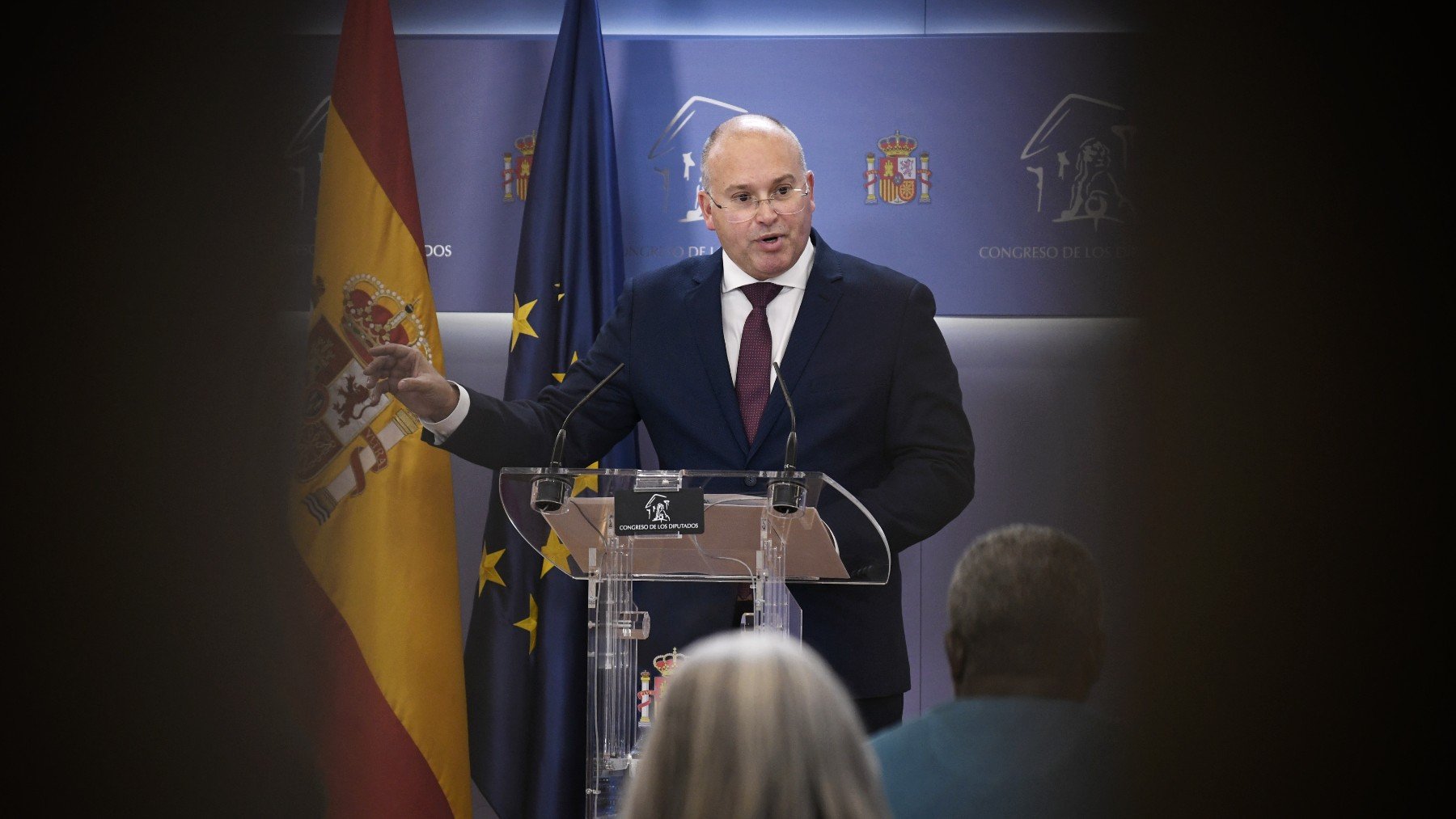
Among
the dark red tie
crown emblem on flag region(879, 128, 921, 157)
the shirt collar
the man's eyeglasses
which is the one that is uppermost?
crown emblem on flag region(879, 128, 921, 157)

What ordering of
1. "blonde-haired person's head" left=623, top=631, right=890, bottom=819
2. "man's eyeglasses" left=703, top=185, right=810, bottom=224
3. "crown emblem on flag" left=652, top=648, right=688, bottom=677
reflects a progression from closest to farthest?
"blonde-haired person's head" left=623, top=631, right=890, bottom=819, "crown emblem on flag" left=652, top=648, right=688, bottom=677, "man's eyeglasses" left=703, top=185, right=810, bottom=224

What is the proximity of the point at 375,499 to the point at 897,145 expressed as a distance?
2069 mm

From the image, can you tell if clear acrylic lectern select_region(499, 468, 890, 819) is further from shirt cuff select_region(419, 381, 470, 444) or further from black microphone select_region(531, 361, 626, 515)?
shirt cuff select_region(419, 381, 470, 444)

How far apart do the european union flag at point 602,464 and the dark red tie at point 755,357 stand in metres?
1.04

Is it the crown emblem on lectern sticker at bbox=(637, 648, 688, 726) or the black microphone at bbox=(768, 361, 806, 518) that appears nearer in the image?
the black microphone at bbox=(768, 361, 806, 518)

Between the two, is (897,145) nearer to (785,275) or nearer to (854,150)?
(854,150)

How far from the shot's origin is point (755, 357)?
3.15 metres

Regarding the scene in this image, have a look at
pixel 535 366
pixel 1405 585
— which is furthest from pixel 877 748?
pixel 535 366

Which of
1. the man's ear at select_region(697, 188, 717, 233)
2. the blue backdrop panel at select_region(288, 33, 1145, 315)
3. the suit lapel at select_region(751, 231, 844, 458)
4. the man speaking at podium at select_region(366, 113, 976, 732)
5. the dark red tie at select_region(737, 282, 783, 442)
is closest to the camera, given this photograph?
the man speaking at podium at select_region(366, 113, 976, 732)

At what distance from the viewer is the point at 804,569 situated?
8.04 feet

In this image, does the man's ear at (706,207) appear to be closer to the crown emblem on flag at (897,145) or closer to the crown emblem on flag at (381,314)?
the crown emblem on flag at (381,314)

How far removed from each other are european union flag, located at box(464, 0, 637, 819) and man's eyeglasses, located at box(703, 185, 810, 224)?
101 centimetres

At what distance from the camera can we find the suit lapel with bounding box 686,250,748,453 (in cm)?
305

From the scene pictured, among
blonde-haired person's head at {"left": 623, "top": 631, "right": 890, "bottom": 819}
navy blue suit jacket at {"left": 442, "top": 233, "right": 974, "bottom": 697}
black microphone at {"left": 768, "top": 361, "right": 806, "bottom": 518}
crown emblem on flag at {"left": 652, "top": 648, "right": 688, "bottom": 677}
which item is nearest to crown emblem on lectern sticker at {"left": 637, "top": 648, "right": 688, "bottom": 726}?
crown emblem on flag at {"left": 652, "top": 648, "right": 688, "bottom": 677}
